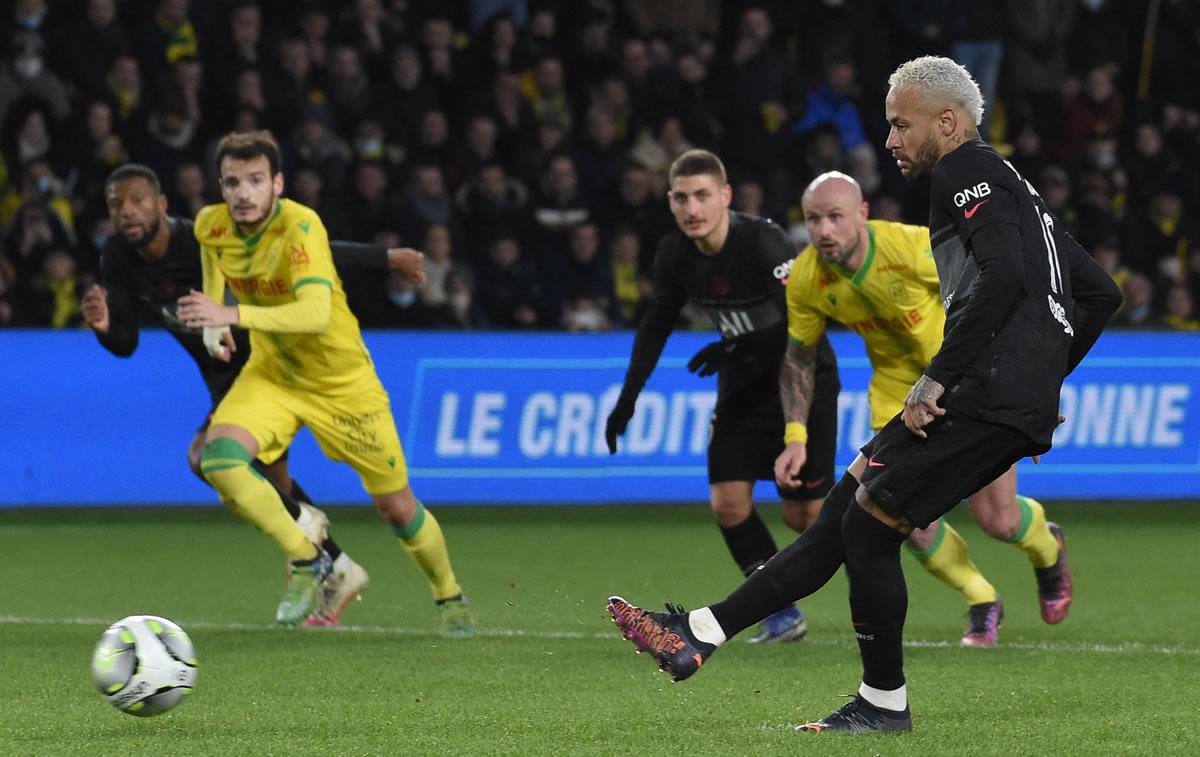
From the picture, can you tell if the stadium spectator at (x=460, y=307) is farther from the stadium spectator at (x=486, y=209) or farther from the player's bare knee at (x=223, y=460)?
the player's bare knee at (x=223, y=460)

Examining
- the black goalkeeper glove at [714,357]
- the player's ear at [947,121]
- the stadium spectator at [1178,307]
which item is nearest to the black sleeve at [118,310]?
the black goalkeeper glove at [714,357]

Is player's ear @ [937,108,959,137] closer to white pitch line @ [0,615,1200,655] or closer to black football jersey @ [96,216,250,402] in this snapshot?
white pitch line @ [0,615,1200,655]

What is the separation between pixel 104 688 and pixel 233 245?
2955 mm

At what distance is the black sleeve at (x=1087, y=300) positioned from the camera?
564 cm

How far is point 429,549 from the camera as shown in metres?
8.41

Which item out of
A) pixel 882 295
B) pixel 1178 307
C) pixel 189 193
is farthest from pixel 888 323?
pixel 1178 307

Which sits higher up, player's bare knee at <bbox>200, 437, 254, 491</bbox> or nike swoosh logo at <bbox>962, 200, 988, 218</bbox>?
nike swoosh logo at <bbox>962, 200, 988, 218</bbox>

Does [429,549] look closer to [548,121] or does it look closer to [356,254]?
[356,254]

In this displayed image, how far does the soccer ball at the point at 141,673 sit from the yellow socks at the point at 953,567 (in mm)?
3394

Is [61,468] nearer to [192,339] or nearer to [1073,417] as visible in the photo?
[192,339]

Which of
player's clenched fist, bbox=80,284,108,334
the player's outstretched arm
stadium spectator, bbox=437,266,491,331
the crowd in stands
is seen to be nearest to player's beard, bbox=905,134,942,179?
the player's outstretched arm

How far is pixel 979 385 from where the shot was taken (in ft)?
17.3

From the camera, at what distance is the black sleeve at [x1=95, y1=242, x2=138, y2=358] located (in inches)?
363

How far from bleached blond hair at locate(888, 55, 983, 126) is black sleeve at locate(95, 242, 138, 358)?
480cm
